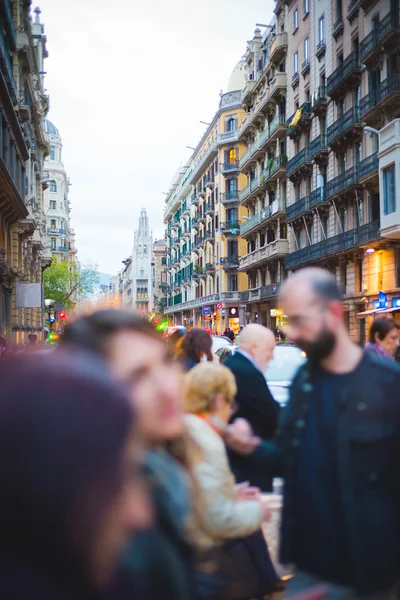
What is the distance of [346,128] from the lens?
33219 mm

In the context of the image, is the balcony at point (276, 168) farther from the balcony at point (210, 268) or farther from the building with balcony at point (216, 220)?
the balcony at point (210, 268)

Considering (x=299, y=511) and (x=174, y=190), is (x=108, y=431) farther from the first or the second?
(x=174, y=190)

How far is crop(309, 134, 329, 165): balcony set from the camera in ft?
123

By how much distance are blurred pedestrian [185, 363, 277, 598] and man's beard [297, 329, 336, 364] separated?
2.12ft

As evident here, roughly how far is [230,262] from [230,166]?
8.87m

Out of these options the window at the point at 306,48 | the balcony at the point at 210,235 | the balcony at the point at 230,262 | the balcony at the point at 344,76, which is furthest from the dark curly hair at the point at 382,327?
the balcony at the point at 210,235

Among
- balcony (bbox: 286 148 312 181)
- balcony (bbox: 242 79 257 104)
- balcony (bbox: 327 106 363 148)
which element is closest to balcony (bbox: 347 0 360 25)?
balcony (bbox: 327 106 363 148)

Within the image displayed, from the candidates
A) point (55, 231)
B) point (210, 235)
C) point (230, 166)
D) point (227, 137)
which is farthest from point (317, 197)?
point (55, 231)

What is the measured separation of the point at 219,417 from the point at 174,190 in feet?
339

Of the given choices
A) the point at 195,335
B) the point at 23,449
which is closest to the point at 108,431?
the point at 23,449

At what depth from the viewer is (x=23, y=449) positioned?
3.33 ft

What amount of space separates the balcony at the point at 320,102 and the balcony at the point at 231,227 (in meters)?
26.4

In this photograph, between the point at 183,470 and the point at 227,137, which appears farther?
the point at 227,137

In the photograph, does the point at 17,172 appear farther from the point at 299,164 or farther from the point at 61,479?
the point at 61,479
